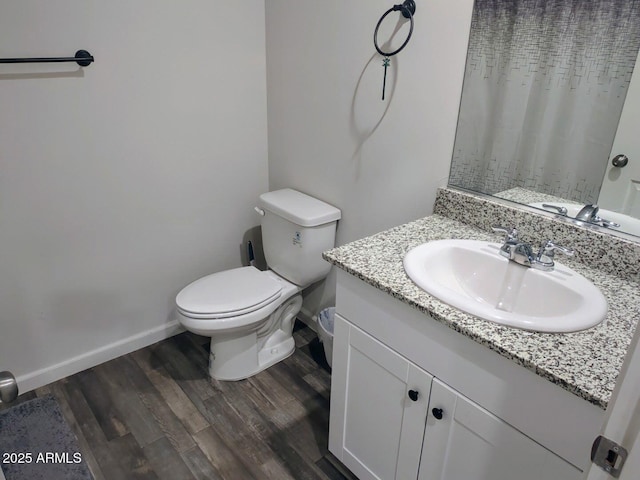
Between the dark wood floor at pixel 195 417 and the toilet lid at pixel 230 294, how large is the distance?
0.43 m

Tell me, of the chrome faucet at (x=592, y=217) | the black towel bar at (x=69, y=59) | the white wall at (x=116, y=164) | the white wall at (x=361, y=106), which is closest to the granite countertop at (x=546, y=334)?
the chrome faucet at (x=592, y=217)

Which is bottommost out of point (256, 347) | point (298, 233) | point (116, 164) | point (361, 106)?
point (256, 347)

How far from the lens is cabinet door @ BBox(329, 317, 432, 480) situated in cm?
127

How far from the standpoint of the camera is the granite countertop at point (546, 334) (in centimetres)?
89

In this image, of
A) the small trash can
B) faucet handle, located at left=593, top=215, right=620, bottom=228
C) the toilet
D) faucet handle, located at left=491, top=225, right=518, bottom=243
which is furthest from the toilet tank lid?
faucet handle, located at left=593, top=215, right=620, bottom=228

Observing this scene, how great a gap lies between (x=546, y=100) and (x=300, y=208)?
1061 mm

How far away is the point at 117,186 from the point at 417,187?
1.28m

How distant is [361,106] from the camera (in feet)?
6.04

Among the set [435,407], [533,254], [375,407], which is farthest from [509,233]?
[375,407]

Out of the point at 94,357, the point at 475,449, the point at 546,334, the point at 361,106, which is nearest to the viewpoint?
the point at 546,334

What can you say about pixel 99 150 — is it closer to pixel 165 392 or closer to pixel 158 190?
pixel 158 190

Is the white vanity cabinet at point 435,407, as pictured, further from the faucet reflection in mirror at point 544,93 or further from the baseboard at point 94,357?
the baseboard at point 94,357

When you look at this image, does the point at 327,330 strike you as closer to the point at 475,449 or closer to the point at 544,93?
the point at 475,449

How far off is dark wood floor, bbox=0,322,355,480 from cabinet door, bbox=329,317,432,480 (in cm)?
23
